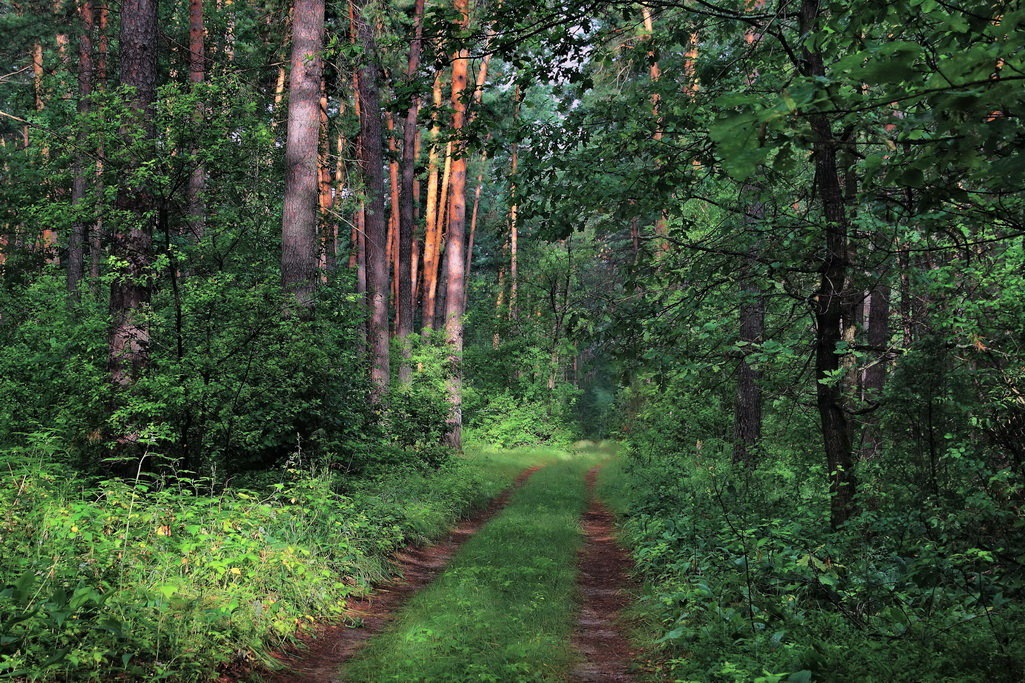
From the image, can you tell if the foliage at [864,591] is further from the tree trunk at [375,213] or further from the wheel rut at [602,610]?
the tree trunk at [375,213]

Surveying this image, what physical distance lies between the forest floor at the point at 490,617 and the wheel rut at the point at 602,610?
1 cm

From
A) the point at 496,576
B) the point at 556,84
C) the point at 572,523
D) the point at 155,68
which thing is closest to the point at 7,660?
the point at 496,576

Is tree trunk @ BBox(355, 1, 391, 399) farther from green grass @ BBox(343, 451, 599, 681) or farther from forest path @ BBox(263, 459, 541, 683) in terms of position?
green grass @ BBox(343, 451, 599, 681)

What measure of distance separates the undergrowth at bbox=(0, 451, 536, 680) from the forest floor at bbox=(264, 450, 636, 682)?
41 centimetres

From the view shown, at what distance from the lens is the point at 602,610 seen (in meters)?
7.52

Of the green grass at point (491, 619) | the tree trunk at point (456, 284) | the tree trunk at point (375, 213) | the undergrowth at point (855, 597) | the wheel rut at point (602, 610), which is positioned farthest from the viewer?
the tree trunk at point (456, 284)

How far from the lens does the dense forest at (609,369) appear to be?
409cm

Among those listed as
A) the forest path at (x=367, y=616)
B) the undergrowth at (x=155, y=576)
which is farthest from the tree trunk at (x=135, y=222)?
the forest path at (x=367, y=616)

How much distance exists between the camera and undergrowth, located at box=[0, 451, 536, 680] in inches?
163

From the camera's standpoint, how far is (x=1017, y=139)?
2.61 metres

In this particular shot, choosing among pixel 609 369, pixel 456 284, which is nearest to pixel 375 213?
pixel 456 284

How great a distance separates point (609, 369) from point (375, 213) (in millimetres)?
10268

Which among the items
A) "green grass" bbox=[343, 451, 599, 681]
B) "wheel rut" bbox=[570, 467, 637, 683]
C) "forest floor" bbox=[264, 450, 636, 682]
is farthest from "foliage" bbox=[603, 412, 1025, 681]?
"green grass" bbox=[343, 451, 599, 681]

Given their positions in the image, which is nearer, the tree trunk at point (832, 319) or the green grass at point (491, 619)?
the green grass at point (491, 619)
